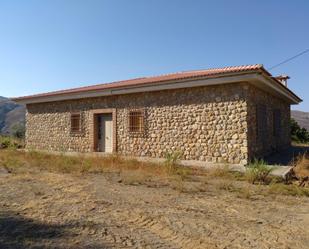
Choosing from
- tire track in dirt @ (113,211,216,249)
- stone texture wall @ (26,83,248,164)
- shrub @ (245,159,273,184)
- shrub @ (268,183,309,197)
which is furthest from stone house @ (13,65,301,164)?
tire track in dirt @ (113,211,216,249)

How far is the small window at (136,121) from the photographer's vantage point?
12997mm

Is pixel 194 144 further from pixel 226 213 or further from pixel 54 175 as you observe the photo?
pixel 226 213

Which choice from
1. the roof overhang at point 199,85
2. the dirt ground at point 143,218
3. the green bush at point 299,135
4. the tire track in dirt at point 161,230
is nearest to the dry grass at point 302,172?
the dirt ground at point 143,218

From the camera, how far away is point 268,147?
508 inches

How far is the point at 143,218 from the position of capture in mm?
4781

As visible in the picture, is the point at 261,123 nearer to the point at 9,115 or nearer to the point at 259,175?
the point at 259,175

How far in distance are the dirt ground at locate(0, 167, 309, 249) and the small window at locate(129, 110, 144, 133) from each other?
584 centimetres

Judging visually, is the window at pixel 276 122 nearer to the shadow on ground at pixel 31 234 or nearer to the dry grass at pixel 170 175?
the dry grass at pixel 170 175

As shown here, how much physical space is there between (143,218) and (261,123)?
842 centimetres

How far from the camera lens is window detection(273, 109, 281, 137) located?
14238mm

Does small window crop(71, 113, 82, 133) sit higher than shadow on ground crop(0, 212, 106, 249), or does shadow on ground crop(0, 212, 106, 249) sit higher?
Answer: small window crop(71, 113, 82, 133)

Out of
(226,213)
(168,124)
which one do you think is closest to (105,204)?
(226,213)

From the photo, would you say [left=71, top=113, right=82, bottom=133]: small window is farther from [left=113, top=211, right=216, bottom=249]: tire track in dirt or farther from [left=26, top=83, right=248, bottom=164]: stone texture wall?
[left=113, top=211, right=216, bottom=249]: tire track in dirt

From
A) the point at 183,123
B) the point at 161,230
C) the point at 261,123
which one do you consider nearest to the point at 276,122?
the point at 261,123
